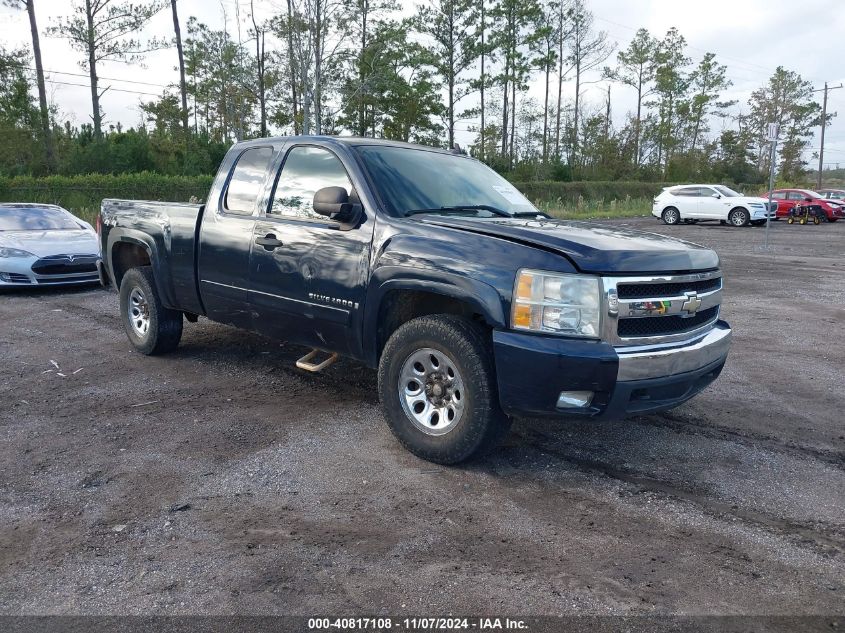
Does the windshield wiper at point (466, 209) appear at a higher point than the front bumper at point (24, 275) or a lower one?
higher

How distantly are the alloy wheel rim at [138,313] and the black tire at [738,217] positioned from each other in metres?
27.1

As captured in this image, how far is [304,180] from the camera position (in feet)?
16.1

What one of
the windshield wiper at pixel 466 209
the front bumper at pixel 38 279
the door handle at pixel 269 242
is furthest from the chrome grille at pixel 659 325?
the front bumper at pixel 38 279

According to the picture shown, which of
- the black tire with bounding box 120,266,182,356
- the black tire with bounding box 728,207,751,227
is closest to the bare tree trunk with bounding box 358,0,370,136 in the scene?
the black tire with bounding box 728,207,751,227

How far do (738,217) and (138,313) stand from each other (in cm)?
2727

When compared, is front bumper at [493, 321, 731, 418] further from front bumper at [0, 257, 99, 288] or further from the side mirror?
front bumper at [0, 257, 99, 288]

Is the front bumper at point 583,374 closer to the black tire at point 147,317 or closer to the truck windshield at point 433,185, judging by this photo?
the truck windshield at point 433,185

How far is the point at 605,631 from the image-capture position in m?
2.52

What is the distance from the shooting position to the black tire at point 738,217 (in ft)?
92.7

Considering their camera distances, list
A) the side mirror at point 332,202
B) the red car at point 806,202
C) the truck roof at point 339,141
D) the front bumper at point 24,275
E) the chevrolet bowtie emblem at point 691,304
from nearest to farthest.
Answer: the chevrolet bowtie emblem at point 691,304, the side mirror at point 332,202, the truck roof at point 339,141, the front bumper at point 24,275, the red car at point 806,202

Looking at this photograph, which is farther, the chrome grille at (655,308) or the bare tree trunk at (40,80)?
the bare tree trunk at (40,80)

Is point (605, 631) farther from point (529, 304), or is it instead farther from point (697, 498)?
point (529, 304)

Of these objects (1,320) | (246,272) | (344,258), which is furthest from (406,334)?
(1,320)

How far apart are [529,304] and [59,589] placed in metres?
2.42
